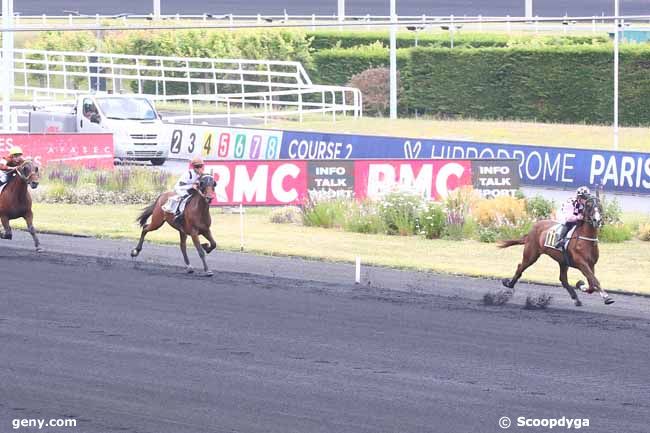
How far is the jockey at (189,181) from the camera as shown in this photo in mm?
20062

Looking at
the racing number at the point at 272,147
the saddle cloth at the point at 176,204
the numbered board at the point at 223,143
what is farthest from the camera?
the numbered board at the point at 223,143

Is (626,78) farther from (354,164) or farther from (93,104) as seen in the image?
(354,164)

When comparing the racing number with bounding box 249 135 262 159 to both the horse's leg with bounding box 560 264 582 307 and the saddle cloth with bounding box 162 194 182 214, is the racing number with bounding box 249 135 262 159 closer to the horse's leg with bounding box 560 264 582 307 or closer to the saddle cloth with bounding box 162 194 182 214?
the saddle cloth with bounding box 162 194 182 214

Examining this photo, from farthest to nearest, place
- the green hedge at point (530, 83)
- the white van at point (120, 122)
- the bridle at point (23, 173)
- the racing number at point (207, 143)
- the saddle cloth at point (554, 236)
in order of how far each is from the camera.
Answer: the green hedge at point (530, 83) < the white van at point (120, 122) < the racing number at point (207, 143) < the bridle at point (23, 173) < the saddle cloth at point (554, 236)

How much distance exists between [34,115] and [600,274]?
23.7m

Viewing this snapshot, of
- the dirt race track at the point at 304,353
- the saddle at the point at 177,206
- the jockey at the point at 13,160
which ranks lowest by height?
the dirt race track at the point at 304,353

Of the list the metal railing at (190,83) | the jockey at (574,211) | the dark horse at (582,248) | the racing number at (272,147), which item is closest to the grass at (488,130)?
the metal railing at (190,83)

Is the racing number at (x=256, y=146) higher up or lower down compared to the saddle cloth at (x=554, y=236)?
higher up

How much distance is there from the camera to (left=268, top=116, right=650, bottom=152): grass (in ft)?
133

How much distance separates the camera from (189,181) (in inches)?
801

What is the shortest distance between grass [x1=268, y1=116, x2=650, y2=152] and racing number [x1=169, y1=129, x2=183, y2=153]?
4.86m

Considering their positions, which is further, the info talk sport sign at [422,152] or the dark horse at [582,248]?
the info talk sport sign at [422,152]

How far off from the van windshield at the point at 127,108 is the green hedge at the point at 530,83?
1407cm

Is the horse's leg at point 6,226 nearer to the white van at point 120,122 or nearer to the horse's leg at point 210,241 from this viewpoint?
the horse's leg at point 210,241
